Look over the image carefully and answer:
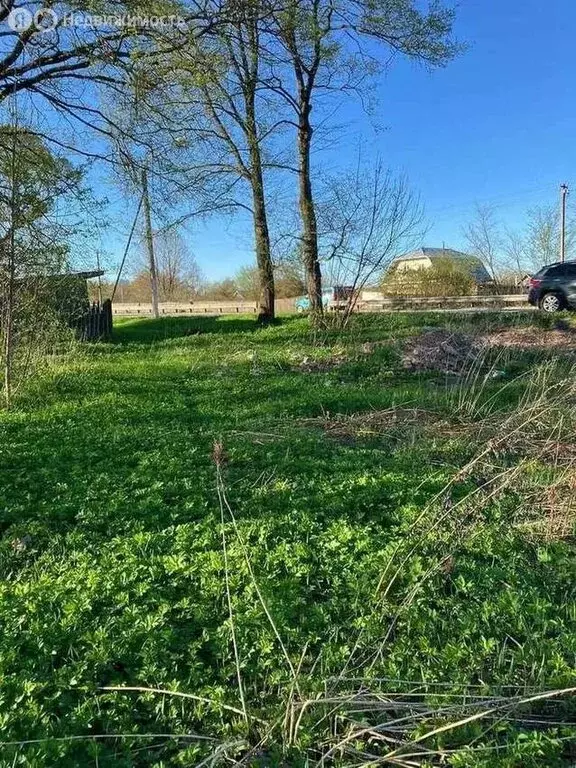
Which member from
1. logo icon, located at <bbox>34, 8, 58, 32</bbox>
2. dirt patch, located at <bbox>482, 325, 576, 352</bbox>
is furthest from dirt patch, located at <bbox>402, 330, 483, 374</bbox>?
logo icon, located at <bbox>34, 8, 58, 32</bbox>

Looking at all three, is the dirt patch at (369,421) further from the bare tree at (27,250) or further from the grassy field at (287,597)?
the bare tree at (27,250)

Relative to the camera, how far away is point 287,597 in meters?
2.66

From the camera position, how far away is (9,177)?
8.02 metres

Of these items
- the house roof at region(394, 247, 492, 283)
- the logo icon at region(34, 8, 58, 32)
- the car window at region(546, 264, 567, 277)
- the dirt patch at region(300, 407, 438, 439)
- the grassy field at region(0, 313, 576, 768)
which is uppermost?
the logo icon at region(34, 8, 58, 32)

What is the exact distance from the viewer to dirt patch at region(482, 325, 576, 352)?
38.2ft

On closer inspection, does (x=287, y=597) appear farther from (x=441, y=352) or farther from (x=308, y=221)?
(x=308, y=221)

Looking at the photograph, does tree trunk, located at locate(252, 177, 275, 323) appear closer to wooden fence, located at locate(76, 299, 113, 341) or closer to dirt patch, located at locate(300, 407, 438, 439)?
wooden fence, located at locate(76, 299, 113, 341)

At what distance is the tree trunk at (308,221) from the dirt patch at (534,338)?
4956 millimetres

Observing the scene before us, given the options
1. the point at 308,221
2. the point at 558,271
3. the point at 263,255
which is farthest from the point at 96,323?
the point at 558,271

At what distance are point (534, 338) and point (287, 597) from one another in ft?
38.0

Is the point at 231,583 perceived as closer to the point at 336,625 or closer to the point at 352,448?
the point at 336,625

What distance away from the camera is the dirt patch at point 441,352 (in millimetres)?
10523

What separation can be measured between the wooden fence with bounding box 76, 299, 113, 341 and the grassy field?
35.4 ft

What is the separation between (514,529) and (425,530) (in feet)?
2.09
